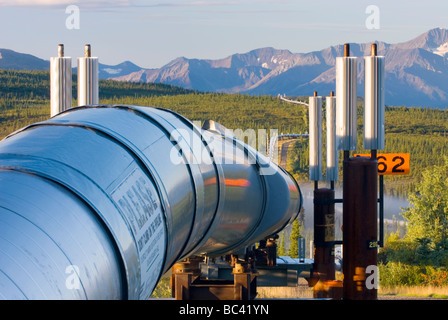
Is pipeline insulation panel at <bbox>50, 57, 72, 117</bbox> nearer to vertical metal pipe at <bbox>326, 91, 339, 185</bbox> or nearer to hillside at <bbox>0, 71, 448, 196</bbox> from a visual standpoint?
vertical metal pipe at <bbox>326, 91, 339, 185</bbox>

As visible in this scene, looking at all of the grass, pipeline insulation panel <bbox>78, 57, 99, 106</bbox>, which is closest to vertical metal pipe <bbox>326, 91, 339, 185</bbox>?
the grass

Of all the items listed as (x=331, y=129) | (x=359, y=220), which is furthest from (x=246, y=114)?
(x=359, y=220)

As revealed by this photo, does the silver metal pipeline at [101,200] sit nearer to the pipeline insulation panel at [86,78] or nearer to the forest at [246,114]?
the pipeline insulation panel at [86,78]

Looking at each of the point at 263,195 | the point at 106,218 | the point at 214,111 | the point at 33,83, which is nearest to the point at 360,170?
the point at 263,195

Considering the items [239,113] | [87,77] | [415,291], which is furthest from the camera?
[239,113]

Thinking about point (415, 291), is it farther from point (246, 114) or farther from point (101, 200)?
point (246, 114)

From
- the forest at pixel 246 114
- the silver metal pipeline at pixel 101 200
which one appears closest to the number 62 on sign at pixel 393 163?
the silver metal pipeline at pixel 101 200

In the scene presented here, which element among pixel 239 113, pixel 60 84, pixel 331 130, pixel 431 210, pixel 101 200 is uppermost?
pixel 239 113
